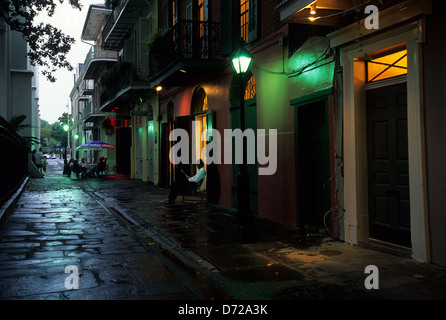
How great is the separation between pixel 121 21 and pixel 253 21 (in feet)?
45.7

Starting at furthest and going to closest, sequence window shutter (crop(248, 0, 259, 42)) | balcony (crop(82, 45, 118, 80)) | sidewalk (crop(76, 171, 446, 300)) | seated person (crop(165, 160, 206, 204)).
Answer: balcony (crop(82, 45, 118, 80)), seated person (crop(165, 160, 206, 204)), window shutter (crop(248, 0, 259, 42)), sidewalk (crop(76, 171, 446, 300))

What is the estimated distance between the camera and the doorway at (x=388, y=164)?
19.9 ft

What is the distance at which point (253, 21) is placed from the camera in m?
9.87

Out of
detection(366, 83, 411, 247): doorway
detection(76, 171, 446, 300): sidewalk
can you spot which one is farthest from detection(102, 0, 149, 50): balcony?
detection(366, 83, 411, 247): doorway

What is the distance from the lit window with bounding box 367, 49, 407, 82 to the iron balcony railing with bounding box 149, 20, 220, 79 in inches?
247

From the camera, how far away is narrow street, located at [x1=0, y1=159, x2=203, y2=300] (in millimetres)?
4488

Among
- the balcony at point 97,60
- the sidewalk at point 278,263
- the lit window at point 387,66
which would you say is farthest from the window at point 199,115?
the balcony at point 97,60

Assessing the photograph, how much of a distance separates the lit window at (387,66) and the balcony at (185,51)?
5901 millimetres

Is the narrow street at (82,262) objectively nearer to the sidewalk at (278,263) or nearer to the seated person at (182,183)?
the sidewalk at (278,263)

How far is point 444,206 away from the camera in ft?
17.0

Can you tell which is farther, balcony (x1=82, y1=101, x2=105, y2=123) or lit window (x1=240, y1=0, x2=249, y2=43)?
balcony (x1=82, y1=101, x2=105, y2=123)

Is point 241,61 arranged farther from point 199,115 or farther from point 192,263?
point 199,115

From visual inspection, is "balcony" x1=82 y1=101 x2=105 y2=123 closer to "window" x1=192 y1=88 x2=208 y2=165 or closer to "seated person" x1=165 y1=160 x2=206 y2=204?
"window" x1=192 y1=88 x2=208 y2=165

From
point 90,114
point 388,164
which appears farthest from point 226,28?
point 90,114
